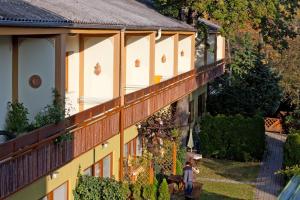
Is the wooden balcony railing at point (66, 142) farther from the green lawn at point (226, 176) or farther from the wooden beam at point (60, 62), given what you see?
the green lawn at point (226, 176)

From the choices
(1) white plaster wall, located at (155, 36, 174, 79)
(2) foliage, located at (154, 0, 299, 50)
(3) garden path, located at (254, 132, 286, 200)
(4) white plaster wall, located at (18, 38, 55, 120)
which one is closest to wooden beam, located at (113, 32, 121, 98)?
(4) white plaster wall, located at (18, 38, 55, 120)

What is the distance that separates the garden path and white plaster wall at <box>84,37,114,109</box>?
9.22 metres

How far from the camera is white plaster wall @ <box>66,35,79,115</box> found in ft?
59.8

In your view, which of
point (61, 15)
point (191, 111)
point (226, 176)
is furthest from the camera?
point (191, 111)

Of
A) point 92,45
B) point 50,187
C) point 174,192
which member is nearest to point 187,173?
point 174,192

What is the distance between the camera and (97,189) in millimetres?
18031

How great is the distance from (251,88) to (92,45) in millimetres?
23120

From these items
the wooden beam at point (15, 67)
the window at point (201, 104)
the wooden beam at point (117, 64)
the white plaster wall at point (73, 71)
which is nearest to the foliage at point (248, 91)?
the window at point (201, 104)

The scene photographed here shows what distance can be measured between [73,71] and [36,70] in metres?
4.30

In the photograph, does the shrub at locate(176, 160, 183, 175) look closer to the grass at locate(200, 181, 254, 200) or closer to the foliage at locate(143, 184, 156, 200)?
the grass at locate(200, 181, 254, 200)

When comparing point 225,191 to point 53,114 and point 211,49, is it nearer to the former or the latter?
point 53,114

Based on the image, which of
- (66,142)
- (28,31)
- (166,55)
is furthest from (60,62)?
(166,55)

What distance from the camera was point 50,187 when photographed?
1573cm

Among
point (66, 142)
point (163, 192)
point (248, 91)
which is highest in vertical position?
point (66, 142)
